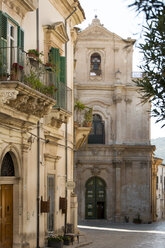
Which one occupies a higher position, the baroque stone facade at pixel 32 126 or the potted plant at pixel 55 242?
the baroque stone facade at pixel 32 126

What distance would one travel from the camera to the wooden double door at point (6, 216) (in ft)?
51.8

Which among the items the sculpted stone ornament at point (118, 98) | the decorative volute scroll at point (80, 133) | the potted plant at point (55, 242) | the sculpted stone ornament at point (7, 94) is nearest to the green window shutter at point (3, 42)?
the sculpted stone ornament at point (7, 94)

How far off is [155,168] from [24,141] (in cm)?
2957

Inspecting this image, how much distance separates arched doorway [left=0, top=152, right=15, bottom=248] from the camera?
15812 millimetres

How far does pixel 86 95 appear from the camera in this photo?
4150 cm

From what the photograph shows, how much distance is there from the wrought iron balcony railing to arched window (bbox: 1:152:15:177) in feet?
6.38

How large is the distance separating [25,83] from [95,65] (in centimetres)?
2717

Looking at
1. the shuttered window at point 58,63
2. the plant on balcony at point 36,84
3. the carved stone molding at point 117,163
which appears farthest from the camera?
the carved stone molding at point 117,163

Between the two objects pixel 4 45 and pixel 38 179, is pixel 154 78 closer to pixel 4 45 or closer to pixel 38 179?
pixel 4 45

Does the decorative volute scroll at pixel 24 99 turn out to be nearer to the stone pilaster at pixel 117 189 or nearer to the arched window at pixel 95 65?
the stone pilaster at pixel 117 189

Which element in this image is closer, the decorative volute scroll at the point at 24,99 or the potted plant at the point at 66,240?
the decorative volute scroll at the point at 24,99

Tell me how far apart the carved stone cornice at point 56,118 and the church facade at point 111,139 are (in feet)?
67.1

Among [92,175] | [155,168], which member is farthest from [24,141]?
[155,168]

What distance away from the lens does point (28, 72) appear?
15.9 m
